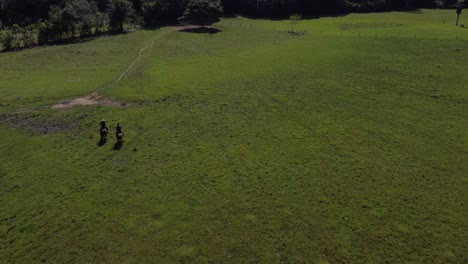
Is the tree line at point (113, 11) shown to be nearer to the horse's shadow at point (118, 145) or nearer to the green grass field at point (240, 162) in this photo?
the green grass field at point (240, 162)

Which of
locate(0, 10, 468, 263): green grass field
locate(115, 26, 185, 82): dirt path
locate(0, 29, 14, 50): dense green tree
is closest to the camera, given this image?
locate(0, 10, 468, 263): green grass field

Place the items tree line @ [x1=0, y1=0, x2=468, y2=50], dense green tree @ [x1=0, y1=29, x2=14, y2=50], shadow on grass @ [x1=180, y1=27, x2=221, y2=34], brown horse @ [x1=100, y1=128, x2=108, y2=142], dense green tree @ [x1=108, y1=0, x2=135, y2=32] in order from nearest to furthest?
brown horse @ [x1=100, y1=128, x2=108, y2=142] < dense green tree @ [x1=0, y1=29, x2=14, y2=50] < tree line @ [x1=0, y1=0, x2=468, y2=50] < dense green tree @ [x1=108, y1=0, x2=135, y2=32] < shadow on grass @ [x1=180, y1=27, x2=221, y2=34]

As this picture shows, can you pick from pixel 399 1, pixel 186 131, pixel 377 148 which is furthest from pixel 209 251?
pixel 399 1

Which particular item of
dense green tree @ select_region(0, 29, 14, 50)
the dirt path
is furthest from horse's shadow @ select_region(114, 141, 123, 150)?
dense green tree @ select_region(0, 29, 14, 50)

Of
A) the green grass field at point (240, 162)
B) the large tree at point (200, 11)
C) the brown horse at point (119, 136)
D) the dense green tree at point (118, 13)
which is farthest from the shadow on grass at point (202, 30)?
the brown horse at point (119, 136)

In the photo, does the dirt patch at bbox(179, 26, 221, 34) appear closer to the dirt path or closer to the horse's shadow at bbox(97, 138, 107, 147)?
the dirt path

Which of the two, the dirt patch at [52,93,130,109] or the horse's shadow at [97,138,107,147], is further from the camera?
the dirt patch at [52,93,130,109]

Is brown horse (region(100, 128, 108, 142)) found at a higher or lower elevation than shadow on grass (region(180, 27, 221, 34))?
lower

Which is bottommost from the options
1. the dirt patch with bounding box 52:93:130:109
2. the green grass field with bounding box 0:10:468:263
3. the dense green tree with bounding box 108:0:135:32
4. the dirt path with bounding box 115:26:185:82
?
the green grass field with bounding box 0:10:468:263

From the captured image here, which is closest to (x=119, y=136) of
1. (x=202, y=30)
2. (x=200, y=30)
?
(x=200, y=30)
